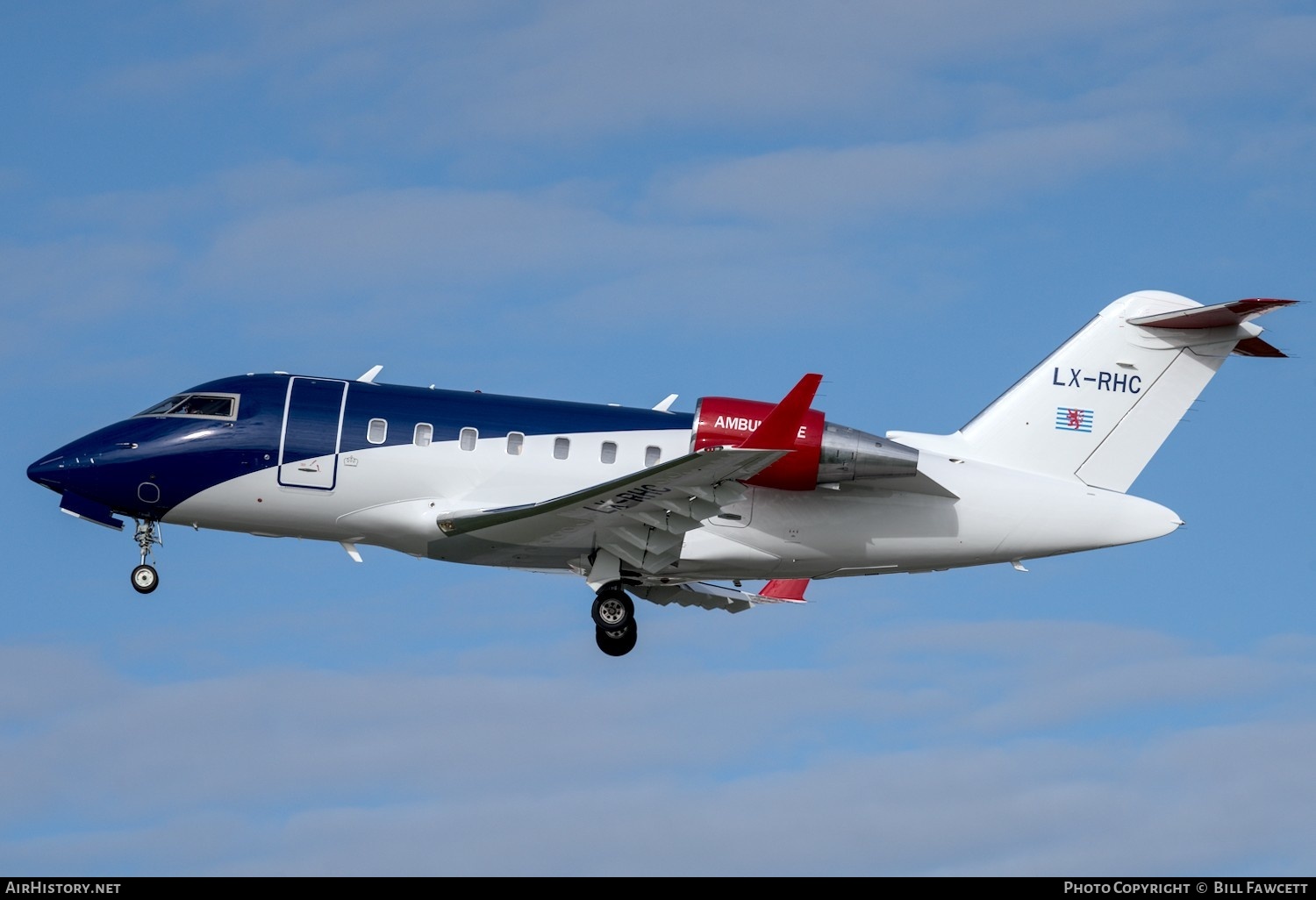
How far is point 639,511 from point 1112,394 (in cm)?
878

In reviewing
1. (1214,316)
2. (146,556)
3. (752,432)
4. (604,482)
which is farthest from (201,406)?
(1214,316)

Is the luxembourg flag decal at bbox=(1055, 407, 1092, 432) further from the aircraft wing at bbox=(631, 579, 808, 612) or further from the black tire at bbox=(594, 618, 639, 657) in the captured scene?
the black tire at bbox=(594, 618, 639, 657)

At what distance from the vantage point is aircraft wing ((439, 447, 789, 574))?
88.0 ft

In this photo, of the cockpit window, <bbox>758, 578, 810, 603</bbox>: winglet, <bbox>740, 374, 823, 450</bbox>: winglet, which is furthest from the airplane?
<bbox>758, 578, 810, 603</bbox>: winglet

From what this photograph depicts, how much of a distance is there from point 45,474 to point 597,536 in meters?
9.20

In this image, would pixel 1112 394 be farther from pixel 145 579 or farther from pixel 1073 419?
pixel 145 579

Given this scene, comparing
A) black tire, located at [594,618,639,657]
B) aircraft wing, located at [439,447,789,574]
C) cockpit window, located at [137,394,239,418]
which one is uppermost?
cockpit window, located at [137,394,239,418]

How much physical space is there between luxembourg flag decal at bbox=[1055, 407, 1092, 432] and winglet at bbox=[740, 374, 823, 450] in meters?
6.63

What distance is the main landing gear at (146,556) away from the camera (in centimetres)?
3030

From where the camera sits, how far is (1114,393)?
103ft

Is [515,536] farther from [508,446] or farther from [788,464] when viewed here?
[788,464]

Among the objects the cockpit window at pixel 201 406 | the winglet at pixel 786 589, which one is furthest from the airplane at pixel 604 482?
the winglet at pixel 786 589

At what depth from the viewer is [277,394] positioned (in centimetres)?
2988

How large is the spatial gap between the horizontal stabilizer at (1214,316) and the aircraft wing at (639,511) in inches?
338
